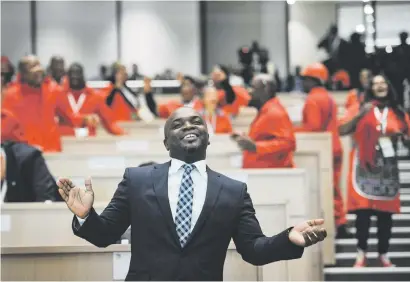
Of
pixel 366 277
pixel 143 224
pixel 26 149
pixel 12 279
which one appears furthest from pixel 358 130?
pixel 143 224

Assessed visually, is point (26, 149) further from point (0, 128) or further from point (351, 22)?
point (351, 22)

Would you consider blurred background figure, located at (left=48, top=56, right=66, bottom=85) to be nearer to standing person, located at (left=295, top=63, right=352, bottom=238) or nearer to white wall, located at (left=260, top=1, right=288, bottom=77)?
standing person, located at (left=295, top=63, right=352, bottom=238)

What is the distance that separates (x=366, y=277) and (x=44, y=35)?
11.4 meters

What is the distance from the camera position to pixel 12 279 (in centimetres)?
398

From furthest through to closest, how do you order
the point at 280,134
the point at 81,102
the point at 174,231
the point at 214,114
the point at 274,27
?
the point at 274,27 < the point at 214,114 < the point at 81,102 < the point at 280,134 < the point at 174,231

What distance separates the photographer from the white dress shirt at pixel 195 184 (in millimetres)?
2939

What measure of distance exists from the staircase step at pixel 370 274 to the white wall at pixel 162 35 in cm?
1038

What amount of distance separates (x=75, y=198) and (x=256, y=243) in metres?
0.65

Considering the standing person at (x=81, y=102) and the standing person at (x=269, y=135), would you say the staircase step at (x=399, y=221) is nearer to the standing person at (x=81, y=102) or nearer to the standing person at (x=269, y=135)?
the standing person at (x=269, y=135)

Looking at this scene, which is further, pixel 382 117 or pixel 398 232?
pixel 398 232

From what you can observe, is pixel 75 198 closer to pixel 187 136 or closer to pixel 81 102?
pixel 187 136

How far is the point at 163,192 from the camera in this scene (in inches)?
116

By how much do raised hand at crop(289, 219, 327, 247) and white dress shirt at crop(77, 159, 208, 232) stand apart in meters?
0.35

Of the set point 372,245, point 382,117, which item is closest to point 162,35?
point 372,245
